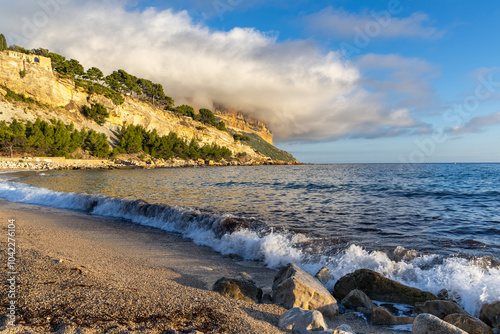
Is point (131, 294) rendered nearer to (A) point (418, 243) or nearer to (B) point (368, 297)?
(B) point (368, 297)

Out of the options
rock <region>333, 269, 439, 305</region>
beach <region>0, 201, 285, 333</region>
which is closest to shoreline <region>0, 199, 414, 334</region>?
beach <region>0, 201, 285, 333</region>

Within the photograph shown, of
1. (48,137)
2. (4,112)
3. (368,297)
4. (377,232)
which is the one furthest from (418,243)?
(4,112)

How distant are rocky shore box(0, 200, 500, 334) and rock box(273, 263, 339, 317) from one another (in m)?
0.02

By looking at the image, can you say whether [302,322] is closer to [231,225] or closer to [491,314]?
[491,314]

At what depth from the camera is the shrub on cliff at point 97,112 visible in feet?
285

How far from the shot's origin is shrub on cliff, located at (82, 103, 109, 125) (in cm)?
8686

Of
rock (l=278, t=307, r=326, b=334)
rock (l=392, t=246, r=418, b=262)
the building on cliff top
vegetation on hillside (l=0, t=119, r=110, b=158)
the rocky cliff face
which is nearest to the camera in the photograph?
rock (l=278, t=307, r=326, b=334)

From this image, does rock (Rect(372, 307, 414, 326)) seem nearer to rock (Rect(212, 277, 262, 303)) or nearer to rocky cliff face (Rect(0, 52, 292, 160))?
rock (Rect(212, 277, 262, 303))

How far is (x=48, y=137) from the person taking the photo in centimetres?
6700

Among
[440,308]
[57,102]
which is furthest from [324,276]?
[57,102]

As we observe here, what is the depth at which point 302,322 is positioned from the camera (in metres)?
3.69

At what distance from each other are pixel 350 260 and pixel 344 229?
3.64m

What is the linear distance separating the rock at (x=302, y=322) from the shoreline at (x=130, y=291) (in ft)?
0.53

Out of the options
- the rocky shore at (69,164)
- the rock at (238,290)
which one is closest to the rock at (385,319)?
the rock at (238,290)
